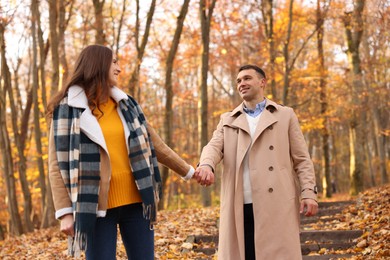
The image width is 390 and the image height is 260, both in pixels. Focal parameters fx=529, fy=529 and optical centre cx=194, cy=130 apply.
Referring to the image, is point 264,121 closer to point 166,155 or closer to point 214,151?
point 214,151

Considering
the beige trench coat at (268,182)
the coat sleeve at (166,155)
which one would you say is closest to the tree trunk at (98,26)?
the beige trench coat at (268,182)

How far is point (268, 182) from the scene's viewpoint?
412cm

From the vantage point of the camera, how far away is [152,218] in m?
3.38

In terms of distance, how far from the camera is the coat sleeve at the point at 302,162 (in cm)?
417

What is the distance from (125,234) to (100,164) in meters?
0.51

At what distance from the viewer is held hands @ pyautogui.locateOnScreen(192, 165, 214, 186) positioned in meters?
4.06

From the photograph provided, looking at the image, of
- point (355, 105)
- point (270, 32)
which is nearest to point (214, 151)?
point (355, 105)

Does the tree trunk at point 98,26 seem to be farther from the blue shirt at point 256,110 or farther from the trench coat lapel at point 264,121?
the trench coat lapel at point 264,121

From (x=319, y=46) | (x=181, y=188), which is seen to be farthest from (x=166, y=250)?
(x=181, y=188)

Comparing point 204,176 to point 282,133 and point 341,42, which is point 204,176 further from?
point 341,42

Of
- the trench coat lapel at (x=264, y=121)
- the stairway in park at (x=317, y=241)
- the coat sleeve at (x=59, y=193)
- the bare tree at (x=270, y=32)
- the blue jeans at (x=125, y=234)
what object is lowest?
the stairway in park at (x=317, y=241)

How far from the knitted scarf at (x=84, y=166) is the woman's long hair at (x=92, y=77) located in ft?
0.38

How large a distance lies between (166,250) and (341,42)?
27315mm

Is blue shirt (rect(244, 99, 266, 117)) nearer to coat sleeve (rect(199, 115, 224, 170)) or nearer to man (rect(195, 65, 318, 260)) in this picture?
man (rect(195, 65, 318, 260))
